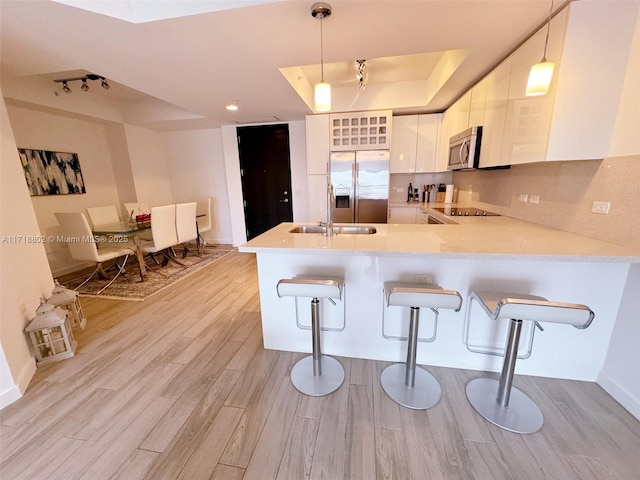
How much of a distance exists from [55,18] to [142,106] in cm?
321

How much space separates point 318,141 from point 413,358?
11.0 ft

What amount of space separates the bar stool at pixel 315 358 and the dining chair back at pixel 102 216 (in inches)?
152

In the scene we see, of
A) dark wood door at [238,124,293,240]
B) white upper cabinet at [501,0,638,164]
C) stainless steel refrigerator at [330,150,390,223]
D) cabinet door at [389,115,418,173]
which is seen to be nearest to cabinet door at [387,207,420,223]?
stainless steel refrigerator at [330,150,390,223]

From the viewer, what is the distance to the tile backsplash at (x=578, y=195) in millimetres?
1485

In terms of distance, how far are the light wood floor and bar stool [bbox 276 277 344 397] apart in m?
0.07

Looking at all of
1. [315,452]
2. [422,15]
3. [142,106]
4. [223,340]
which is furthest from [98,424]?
[142,106]

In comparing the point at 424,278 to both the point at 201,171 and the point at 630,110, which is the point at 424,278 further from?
the point at 201,171

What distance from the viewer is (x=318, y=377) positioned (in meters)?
1.78

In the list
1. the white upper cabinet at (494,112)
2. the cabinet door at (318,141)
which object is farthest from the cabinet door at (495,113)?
the cabinet door at (318,141)

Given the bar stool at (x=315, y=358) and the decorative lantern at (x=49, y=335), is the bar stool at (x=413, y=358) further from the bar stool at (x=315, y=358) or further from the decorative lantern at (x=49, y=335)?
the decorative lantern at (x=49, y=335)

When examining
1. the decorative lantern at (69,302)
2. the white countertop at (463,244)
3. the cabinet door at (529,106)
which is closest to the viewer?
the white countertop at (463,244)

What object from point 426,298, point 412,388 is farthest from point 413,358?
point 426,298

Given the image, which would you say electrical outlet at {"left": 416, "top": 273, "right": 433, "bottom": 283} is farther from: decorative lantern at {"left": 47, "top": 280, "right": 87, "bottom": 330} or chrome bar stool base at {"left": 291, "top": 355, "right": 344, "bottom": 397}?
decorative lantern at {"left": 47, "top": 280, "right": 87, "bottom": 330}

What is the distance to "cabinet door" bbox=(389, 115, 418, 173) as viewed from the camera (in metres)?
4.05
